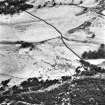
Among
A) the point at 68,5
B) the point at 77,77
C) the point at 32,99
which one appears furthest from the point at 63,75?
the point at 68,5

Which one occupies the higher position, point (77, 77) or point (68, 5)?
point (68, 5)

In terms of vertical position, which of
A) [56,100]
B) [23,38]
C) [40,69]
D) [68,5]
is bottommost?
[56,100]

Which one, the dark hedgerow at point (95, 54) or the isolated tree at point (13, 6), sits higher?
the isolated tree at point (13, 6)

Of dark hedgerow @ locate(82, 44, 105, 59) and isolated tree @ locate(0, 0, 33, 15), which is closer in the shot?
dark hedgerow @ locate(82, 44, 105, 59)

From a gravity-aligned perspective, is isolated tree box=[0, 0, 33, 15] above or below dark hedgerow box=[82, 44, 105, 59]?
above

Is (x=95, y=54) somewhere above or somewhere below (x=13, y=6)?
below

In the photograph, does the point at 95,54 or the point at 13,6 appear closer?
the point at 95,54

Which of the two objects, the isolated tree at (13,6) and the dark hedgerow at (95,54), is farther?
the isolated tree at (13,6)

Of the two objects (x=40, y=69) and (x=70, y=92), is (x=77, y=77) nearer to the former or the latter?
(x=70, y=92)
